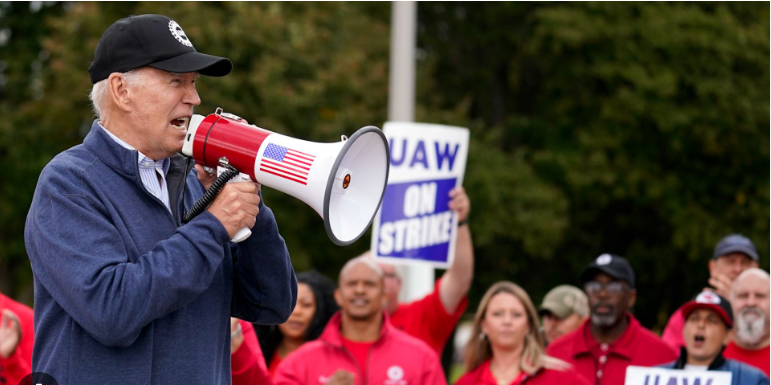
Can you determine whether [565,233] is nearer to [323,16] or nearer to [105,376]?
[323,16]

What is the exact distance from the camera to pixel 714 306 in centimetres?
539

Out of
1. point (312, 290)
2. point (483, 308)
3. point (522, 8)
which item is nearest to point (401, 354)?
point (483, 308)

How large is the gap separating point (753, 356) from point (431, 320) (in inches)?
76.3

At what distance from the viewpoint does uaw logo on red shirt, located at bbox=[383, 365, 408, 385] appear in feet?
17.5

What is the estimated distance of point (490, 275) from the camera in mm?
16375

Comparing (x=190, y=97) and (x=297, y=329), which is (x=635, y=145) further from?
(x=190, y=97)

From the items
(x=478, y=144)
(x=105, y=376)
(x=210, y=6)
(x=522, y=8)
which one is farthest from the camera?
(x=522, y=8)

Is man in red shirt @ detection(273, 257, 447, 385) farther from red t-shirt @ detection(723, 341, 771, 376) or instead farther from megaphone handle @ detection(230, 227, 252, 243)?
megaphone handle @ detection(230, 227, 252, 243)

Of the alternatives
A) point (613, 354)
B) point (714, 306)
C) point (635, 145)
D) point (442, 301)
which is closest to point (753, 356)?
point (714, 306)

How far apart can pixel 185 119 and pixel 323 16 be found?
1229 cm

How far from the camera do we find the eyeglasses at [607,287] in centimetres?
623

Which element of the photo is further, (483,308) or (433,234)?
(433,234)

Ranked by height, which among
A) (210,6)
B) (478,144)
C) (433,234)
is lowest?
(433,234)

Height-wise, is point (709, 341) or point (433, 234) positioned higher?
point (433, 234)
